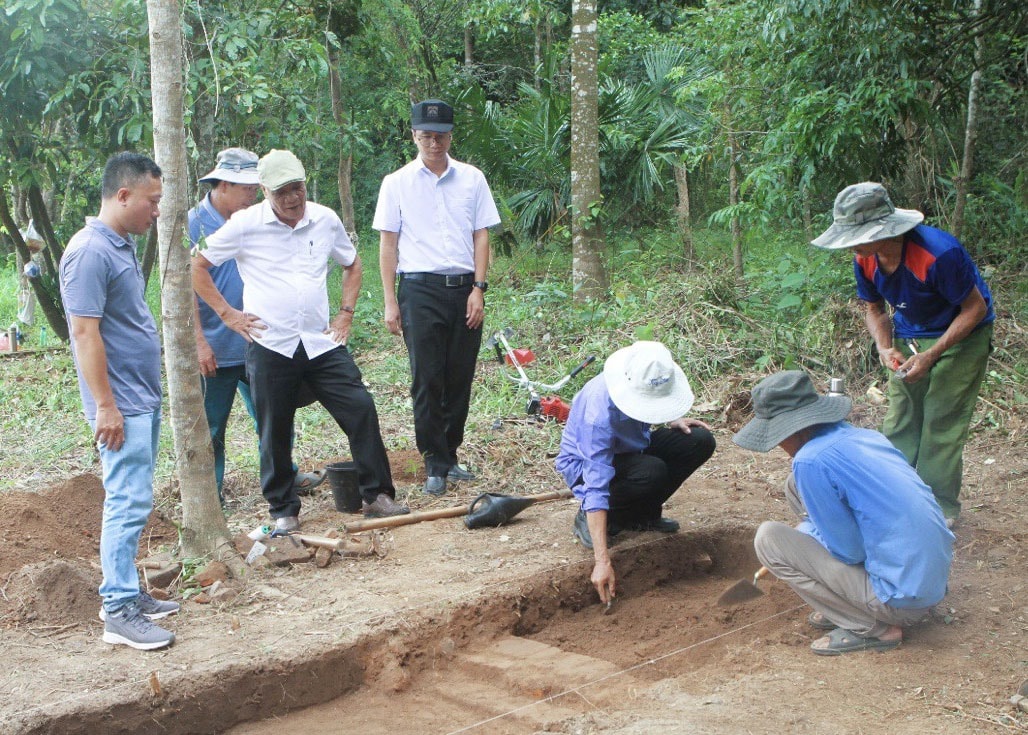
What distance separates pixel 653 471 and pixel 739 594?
0.69m

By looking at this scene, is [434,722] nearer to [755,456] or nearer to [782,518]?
[782,518]

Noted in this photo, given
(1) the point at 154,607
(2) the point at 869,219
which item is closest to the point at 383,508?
(1) the point at 154,607

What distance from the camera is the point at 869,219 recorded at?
4.27 m

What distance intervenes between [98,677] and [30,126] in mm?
6665

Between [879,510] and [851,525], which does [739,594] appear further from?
[879,510]

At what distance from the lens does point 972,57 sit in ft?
24.8

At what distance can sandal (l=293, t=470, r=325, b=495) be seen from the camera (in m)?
5.83

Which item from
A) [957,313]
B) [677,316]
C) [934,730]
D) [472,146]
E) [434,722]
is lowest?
[434,722]

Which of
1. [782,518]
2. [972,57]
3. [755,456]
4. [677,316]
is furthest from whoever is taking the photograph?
[677,316]

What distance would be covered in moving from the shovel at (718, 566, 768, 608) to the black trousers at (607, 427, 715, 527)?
589mm

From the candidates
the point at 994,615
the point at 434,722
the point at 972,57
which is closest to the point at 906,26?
the point at 972,57

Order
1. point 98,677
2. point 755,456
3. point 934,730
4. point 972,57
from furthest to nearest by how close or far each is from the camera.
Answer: point 972,57
point 755,456
point 98,677
point 934,730

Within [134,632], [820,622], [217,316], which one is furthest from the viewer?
[217,316]

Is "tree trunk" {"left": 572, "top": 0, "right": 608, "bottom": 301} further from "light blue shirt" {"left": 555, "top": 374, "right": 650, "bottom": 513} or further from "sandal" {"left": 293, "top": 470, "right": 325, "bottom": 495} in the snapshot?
"light blue shirt" {"left": 555, "top": 374, "right": 650, "bottom": 513}
